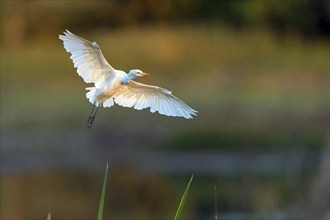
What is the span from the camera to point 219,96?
53.3ft

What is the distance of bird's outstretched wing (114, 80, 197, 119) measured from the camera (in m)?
4.57

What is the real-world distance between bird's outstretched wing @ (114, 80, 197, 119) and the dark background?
4.74 m

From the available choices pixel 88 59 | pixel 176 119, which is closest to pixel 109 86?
pixel 88 59

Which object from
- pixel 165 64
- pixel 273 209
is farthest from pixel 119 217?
pixel 165 64

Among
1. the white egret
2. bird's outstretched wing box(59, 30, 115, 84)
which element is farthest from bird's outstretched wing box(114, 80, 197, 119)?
bird's outstretched wing box(59, 30, 115, 84)

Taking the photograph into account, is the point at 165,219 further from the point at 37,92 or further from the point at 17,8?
the point at 17,8

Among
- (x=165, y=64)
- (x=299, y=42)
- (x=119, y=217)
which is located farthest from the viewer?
(x=299, y=42)

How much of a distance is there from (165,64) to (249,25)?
2.54 m

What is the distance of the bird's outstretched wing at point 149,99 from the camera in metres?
4.57

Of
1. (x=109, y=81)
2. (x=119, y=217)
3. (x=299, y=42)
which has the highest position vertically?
(x=299, y=42)

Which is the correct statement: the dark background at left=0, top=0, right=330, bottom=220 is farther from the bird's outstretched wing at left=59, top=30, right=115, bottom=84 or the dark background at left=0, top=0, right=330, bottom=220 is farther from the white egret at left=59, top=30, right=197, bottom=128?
the bird's outstretched wing at left=59, top=30, right=115, bottom=84

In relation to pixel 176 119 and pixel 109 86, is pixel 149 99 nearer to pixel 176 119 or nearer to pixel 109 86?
pixel 109 86

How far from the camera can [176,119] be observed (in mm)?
15164

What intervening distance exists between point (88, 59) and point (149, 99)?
0.34 metres
